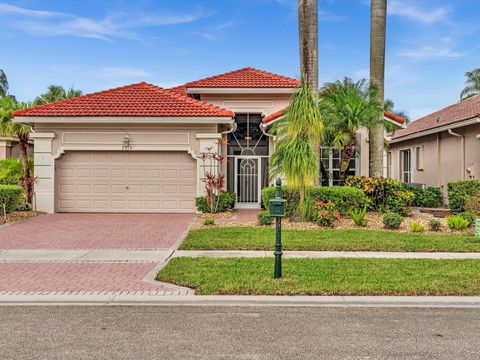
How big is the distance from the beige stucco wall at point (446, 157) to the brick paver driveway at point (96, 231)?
11.5m

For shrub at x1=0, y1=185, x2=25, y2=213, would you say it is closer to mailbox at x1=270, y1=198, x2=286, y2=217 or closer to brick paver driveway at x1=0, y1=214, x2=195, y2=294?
brick paver driveway at x1=0, y1=214, x2=195, y2=294

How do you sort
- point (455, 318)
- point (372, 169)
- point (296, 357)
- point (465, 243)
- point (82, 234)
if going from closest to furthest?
point (296, 357) → point (455, 318) → point (465, 243) → point (82, 234) → point (372, 169)

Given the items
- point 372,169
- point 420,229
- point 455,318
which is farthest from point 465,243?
point 372,169

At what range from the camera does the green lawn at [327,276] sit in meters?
7.04

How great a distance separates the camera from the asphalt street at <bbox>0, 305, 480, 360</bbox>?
4.84 meters

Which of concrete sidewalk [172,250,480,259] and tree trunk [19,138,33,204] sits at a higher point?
tree trunk [19,138,33,204]

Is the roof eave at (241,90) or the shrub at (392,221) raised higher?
the roof eave at (241,90)

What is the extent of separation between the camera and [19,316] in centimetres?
605

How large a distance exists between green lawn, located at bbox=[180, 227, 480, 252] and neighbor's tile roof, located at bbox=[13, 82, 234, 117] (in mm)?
6476

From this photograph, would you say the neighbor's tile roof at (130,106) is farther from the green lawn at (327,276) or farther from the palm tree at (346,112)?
the green lawn at (327,276)

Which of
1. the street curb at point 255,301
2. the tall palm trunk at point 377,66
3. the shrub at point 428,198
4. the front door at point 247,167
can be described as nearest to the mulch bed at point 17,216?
the front door at point 247,167

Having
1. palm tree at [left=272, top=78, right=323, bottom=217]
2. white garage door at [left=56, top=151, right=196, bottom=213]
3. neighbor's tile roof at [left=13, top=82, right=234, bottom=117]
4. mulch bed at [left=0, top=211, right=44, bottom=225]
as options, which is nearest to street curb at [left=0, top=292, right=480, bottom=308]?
palm tree at [left=272, top=78, right=323, bottom=217]

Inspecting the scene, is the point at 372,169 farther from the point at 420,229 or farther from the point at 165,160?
the point at 165,160

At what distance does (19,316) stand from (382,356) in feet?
15.1
